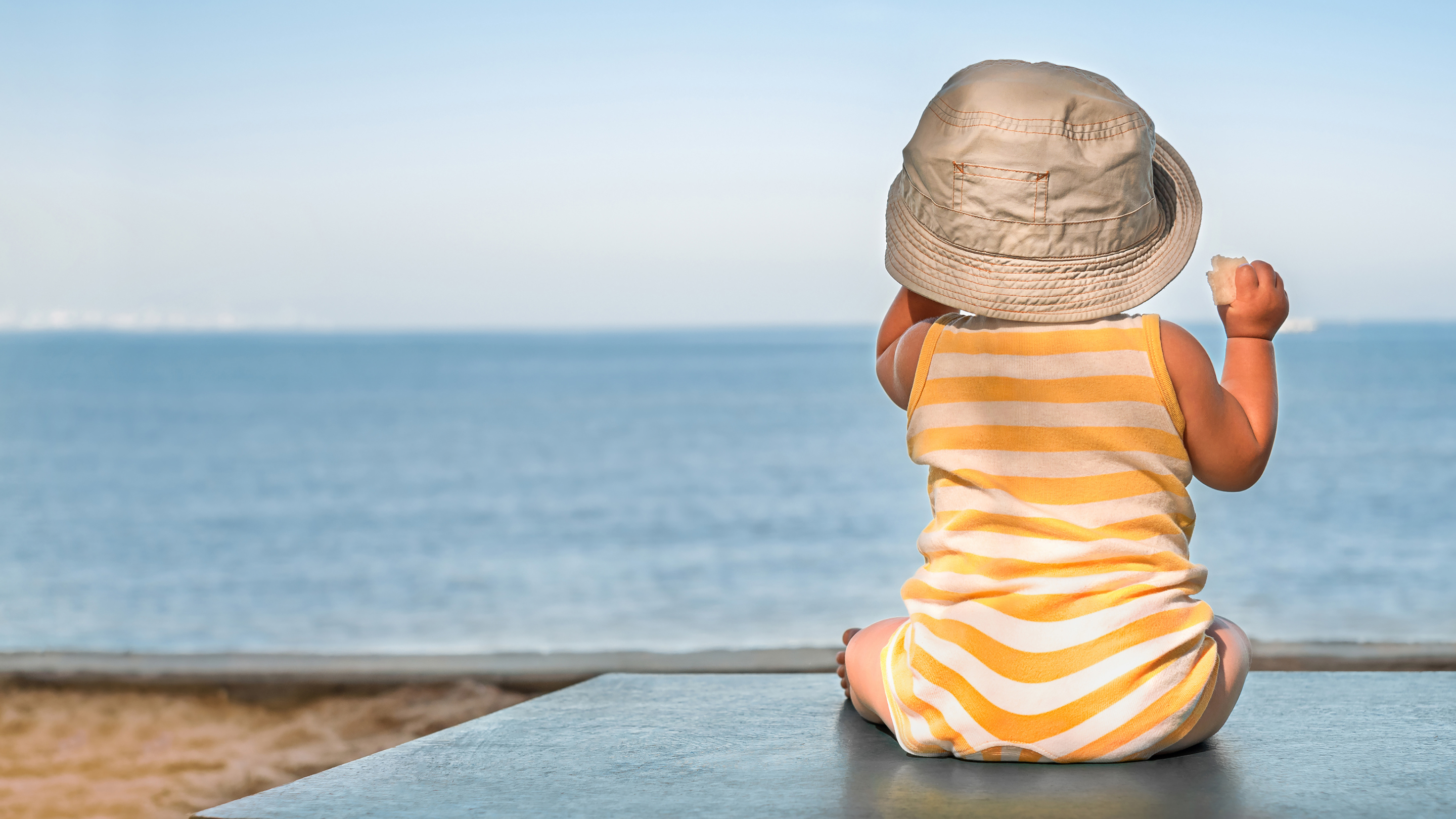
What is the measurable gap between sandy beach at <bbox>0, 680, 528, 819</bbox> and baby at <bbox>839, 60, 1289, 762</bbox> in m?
2.11

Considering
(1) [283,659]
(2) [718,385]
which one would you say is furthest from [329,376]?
(1) [283,659]

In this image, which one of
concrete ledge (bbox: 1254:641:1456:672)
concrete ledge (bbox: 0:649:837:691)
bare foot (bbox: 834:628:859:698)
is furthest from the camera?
concrete ledge (bbox: 0:649:837:691)

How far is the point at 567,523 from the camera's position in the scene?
52.1 ft

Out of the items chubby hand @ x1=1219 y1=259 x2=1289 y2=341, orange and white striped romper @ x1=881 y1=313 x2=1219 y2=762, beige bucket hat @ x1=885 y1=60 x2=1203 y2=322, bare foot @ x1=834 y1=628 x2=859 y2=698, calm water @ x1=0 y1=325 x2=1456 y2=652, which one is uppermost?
beige bucket hat @ x1=885 y1=60 x2=1203 y2=322

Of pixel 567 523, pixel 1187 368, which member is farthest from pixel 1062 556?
pixel 567 523

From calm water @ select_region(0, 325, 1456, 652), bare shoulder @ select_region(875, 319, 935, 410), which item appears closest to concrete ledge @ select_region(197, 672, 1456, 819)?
bare shoulder @ select_region(875, 319, 935, 410)

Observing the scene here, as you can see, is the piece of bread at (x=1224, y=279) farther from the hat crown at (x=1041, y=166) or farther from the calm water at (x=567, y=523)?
the calm water at (x=567, y=523)

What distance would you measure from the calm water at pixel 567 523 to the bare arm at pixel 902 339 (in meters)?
4.92

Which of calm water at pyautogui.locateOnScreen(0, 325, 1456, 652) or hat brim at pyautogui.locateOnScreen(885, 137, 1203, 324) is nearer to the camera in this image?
hat brim at pyautogui.locateOnScreen(885, 137, 1203, 324)

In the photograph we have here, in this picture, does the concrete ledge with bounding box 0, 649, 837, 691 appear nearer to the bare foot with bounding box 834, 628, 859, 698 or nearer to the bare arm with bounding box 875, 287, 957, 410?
the bare foot with bounding box 834, 628, 859, 698

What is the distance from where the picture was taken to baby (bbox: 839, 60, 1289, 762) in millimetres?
1438

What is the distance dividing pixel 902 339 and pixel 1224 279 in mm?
410

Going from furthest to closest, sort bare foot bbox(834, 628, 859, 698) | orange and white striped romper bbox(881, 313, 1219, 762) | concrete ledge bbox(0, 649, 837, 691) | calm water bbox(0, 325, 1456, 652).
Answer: calm water bbox(0, 325, 1456, 652) → concrete ledge bbox(0, 649, 837, 691) → bare foot bbox(834, 628, 859, 698) → orange and white striped romper bbox(881, 313, 1219, 762)

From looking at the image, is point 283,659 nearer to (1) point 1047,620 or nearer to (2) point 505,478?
(1) point 1047,620
